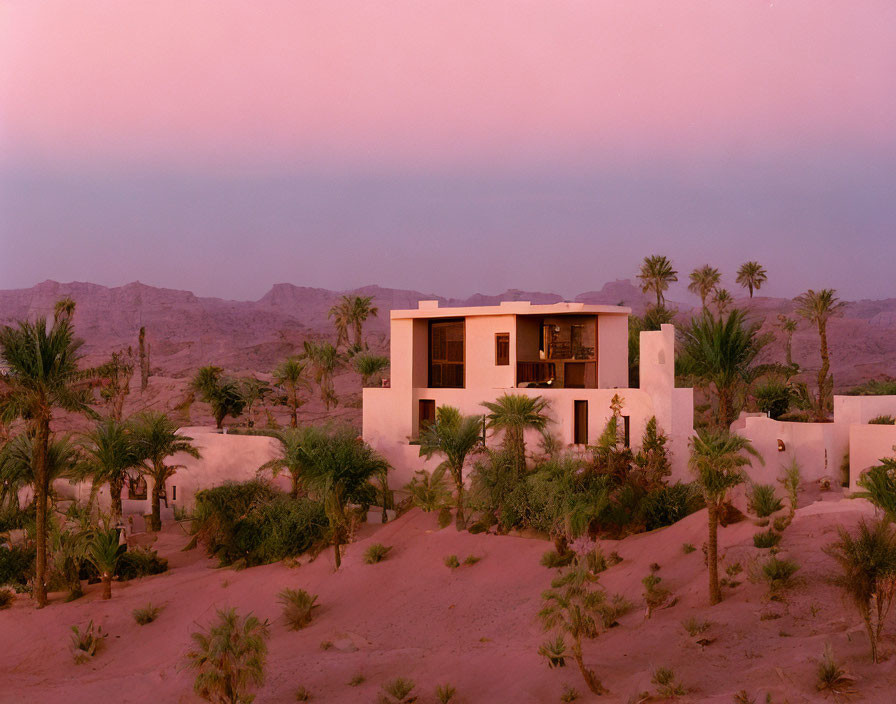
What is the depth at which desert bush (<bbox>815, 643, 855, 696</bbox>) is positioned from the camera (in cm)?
1390

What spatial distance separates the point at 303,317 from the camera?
175750 millimetres

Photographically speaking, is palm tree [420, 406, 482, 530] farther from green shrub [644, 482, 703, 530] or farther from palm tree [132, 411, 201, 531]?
palm tree [132, 411, 201, 531]

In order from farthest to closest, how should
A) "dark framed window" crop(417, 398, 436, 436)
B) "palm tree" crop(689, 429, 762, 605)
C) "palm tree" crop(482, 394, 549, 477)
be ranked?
1. "dark framed window" crop(417, 398, 436, 436)
2. "palm tree" crop(482, 394, 549, 477)
3. "palm tree" crop(689, 429, 762, 605)

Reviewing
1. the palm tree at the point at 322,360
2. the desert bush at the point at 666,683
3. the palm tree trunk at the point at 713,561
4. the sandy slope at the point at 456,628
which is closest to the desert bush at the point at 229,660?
the sandy slope at the point at 456,628

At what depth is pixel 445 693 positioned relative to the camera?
17.0 m

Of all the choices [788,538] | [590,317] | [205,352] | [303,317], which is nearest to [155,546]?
[590,317]

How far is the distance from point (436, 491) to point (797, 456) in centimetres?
1300

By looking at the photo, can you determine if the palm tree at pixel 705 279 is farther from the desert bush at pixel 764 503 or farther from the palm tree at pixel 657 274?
the desert bush at pixel 764 503

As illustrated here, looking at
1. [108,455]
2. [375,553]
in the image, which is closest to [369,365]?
[108,455]

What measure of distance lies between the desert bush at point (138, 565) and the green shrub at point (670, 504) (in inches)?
645

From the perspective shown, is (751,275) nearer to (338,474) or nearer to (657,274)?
(657,274)

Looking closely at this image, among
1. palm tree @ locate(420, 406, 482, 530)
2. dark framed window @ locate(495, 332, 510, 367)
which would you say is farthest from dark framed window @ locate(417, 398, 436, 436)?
dark framed window @ locate(495, 332, 510, 367)

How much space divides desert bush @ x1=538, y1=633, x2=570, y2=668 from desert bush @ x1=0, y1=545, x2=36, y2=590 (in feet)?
61.2

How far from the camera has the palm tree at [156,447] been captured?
107 feet
